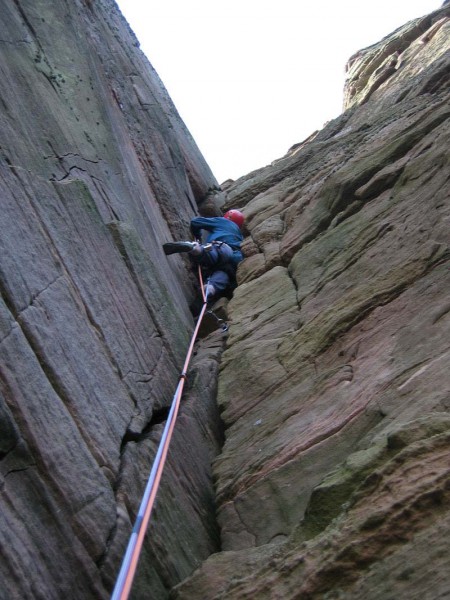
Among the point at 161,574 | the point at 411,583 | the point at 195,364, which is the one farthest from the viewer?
the point at 195,364

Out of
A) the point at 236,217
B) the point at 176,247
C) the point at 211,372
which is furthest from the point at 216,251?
the point at 211,372

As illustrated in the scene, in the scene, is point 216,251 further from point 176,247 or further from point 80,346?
point 80,346

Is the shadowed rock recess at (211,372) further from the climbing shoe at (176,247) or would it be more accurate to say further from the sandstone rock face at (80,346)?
the climbing shoe at (176,247)

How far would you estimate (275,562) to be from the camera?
4.30m

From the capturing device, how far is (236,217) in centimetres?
1468

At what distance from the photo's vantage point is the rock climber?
454 inches

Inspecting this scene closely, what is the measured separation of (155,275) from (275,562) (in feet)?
16.8

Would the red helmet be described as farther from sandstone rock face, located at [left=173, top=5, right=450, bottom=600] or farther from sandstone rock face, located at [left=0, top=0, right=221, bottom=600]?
sandstone rock face, located at [left=0, top=0, right=221, bottom=600]

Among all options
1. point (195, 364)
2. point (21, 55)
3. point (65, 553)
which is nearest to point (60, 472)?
point (65, 553)

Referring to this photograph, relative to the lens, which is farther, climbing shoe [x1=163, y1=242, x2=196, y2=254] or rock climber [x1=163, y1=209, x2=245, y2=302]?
rock climber [x1=163, y1=209, x2=245, y2=302]

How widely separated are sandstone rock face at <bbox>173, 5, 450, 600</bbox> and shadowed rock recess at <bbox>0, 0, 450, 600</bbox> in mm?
23

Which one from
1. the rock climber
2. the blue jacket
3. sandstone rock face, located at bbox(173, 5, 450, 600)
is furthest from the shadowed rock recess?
the blue jacket

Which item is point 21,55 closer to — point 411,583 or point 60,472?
point 60,472

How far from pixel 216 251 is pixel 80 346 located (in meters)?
6.45
